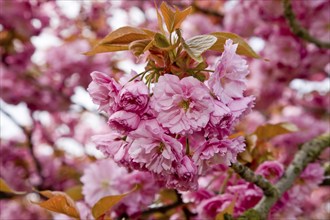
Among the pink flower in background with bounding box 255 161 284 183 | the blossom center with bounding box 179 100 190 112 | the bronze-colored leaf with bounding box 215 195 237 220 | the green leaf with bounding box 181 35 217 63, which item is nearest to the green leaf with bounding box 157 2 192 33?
the green leaf with bounding box 181 35 217 63

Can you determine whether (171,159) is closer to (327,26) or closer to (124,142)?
(124,142)

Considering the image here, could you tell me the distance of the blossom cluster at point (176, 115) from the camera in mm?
960

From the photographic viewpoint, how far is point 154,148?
38.6 inches

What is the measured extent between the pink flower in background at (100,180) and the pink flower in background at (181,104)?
2.43ft

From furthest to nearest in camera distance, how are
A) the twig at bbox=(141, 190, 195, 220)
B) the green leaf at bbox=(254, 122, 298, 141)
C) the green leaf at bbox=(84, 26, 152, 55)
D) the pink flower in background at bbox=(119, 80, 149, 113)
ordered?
the twig at bbox=(141, 190, 195, 220) < the green leaf at bbox=(254, 122, 298, 141) < the green leaf at bbox=(84, 26, 152, 55) < the pink flower in background at bbox=(119, 80, 149, 113)

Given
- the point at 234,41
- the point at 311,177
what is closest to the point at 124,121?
the point at 234,41

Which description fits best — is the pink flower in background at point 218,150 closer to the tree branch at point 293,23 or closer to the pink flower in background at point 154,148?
the pink flower in background at point 154,148

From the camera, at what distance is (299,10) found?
257cm

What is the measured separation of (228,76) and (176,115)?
0.44ft

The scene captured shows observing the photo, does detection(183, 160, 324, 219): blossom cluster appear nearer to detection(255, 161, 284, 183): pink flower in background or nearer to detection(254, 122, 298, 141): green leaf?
detection(255, 161, 284, 183): pink flower in background

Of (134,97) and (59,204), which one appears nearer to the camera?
(134,97)

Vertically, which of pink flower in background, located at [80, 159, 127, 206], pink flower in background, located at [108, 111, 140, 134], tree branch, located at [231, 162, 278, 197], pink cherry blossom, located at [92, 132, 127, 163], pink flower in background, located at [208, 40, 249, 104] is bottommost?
pink flower in background, located at [80, 159, 127, 206]

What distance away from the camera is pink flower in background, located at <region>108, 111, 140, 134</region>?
3.14 feet

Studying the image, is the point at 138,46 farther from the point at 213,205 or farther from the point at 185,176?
the point at 213,205
